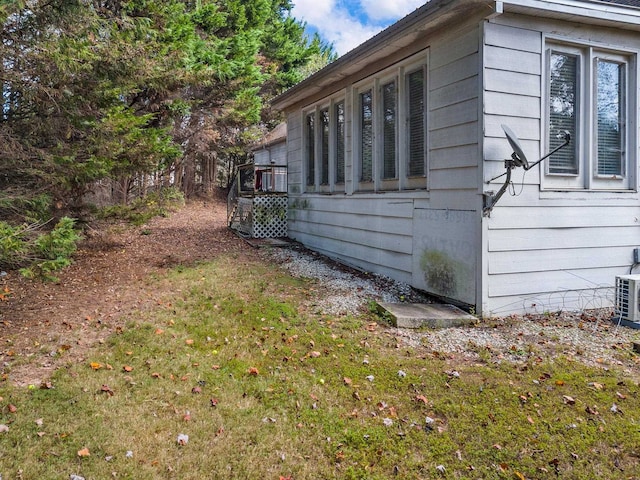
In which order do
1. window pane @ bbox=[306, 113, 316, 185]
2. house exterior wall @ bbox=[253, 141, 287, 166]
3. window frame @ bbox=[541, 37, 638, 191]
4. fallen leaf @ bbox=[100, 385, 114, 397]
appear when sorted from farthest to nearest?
house exterior wall @ bbox=[253, 141, 287, 166] < window pane @ bbox=[306, 113, 316, 185] < window frame @ bbox=[541, 37, 638, 191] < fallen leaf @ bbox=[100, 385, 114, 397]

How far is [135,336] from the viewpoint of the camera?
178 inches

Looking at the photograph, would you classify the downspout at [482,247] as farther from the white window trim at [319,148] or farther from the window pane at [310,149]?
the window pane at [310,149]

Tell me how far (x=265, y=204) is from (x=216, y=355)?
6.87m

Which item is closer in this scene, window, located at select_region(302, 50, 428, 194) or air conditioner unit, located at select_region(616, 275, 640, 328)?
air conditioner unit, located at select_region(616, 275, 640, 328)

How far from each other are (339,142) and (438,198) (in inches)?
127

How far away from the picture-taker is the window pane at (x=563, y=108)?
5.42 metres

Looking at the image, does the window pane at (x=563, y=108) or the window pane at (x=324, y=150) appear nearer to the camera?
the window pane at (x=563, y=108)

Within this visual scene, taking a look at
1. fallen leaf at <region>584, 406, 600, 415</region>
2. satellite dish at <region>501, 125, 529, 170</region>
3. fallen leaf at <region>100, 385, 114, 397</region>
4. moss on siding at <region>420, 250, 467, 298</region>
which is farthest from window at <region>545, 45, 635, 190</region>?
fallen leaf at <region>100, 385, 114, 397</region>

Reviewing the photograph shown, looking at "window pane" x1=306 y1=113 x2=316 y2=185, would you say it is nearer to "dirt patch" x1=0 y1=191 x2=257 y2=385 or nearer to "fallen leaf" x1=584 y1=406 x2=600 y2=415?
"dirt patch" x1=0 y1=191 x2=257 y2=385

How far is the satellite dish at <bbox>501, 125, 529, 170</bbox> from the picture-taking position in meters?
4.52

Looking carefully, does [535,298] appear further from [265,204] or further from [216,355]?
[265,204]

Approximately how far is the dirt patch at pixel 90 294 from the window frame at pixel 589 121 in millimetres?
5100

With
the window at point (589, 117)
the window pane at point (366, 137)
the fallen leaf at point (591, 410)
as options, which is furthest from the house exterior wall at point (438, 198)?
the fallen leaf at point (591, 410)

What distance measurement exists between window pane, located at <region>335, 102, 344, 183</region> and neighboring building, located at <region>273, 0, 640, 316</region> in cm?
167
